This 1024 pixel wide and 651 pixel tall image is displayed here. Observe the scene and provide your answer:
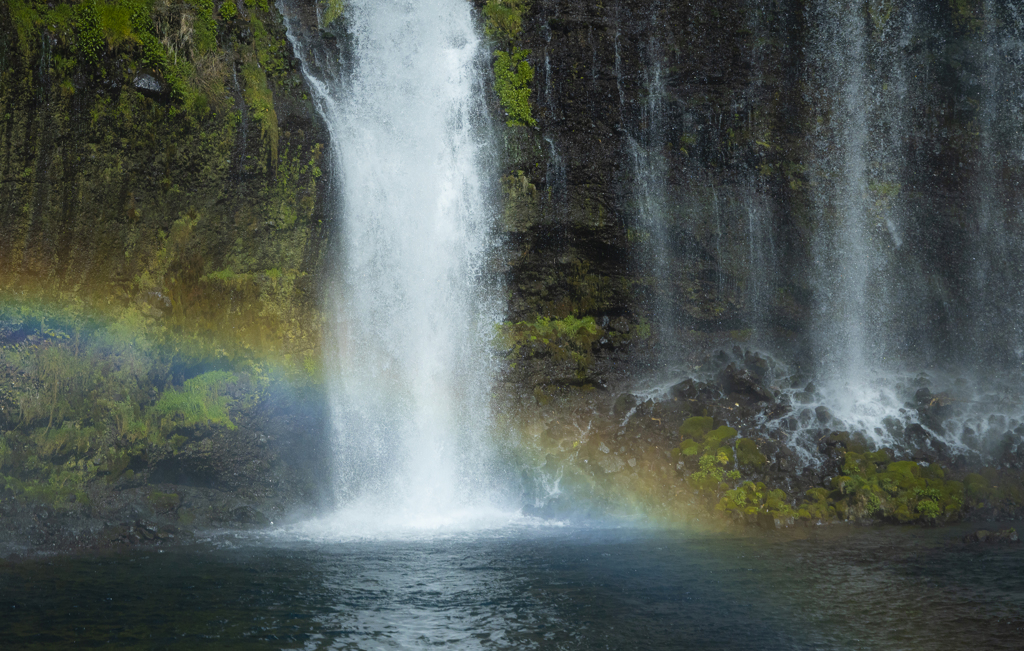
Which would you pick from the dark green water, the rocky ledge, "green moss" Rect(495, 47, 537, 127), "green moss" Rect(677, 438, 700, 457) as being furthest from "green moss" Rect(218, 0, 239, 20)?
"green moss" Rect(677, 438, 700, 457)

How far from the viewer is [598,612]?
8094 millimetres

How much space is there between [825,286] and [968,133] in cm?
466

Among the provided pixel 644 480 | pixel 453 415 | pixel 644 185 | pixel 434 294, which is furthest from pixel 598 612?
pixel 644 185

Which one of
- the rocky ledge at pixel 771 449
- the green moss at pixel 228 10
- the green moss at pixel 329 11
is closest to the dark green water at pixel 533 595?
the rocky ledge at pixel 771 449

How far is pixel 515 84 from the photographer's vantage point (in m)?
17.6

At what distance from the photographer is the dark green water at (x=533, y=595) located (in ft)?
23.9

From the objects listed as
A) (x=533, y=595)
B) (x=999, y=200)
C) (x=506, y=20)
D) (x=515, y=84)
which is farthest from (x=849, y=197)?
(x=533, y=595)

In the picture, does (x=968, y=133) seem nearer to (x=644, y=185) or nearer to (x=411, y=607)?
(x=644, y=185)

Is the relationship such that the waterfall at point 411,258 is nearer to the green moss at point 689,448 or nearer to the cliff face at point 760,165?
the cliff face at point 760,165

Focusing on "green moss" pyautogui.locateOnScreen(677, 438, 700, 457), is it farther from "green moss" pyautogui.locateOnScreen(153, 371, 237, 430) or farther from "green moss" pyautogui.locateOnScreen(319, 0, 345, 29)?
"green moss" pyautogui.locateOnScreen(319, 0, 345, 29)

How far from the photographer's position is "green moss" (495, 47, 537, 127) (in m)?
17.5

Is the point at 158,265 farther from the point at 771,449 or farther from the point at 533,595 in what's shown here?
the point at 771,449

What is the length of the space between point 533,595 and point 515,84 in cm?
1255

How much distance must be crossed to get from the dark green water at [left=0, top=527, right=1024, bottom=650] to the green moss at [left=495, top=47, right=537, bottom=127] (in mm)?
10037
